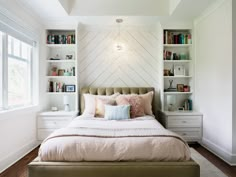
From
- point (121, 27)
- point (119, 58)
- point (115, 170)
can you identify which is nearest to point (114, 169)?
point (115, 170)

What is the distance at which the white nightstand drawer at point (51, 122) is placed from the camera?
13.7ft

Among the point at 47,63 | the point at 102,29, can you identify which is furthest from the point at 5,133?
the point at 102,29

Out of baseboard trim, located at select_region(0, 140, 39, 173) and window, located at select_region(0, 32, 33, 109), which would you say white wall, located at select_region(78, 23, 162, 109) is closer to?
window, located at select_region(0, 32, 33, 109)

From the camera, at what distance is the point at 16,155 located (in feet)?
11.1

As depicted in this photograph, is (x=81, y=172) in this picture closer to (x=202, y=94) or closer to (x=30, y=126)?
(x=30, y=126)

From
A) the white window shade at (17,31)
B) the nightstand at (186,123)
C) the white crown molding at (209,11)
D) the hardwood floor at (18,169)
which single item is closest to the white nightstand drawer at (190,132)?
the nightstand at (186,123)

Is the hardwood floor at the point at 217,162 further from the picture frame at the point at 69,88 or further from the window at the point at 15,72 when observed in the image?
the window at the point at 15,72

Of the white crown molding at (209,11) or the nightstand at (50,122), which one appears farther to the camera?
the nightstand at (50,122)

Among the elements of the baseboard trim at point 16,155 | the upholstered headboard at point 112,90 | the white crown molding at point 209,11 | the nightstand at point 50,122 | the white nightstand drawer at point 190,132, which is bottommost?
the baseboard trim at point 16,155

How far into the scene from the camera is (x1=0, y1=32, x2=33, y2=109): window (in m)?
3.12

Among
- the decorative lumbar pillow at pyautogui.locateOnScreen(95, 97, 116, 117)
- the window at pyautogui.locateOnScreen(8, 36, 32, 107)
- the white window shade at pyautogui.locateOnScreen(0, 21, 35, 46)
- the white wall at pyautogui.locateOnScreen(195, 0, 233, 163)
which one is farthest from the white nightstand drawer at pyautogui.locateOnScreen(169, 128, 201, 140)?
the white window shade at pyautogui.locateOnScreen(0, 21, 35, 46)

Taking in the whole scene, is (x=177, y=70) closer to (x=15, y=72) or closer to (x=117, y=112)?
(x=117, y=112)

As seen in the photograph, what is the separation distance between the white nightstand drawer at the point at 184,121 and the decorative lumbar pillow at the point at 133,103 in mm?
683

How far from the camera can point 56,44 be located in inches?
180
